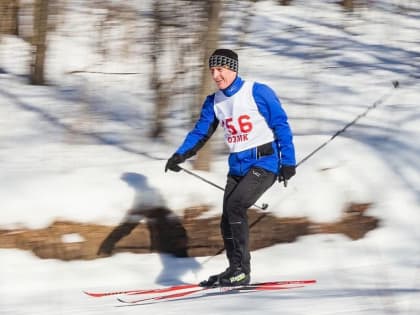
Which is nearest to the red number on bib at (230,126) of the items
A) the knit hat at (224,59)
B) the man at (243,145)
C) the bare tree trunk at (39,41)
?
the man at (243,145)

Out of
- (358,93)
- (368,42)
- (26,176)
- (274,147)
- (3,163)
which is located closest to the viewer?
(274,147)

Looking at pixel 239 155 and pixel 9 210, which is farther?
pixel 9 210

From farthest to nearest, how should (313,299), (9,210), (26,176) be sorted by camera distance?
(26,176) → (9,210) → (313,299)

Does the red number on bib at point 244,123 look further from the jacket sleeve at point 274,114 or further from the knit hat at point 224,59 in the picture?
the knit hat at point 224,59

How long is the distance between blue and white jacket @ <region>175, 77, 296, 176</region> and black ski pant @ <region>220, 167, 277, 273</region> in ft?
0.28

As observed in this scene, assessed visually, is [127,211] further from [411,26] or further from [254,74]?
[411,26]

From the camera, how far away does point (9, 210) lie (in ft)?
25.9

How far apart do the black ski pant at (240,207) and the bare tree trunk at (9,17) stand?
8528 millimetres

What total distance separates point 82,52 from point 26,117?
3.48 meters

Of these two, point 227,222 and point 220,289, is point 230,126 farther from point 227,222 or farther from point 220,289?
point 220,289

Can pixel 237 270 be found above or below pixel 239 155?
below

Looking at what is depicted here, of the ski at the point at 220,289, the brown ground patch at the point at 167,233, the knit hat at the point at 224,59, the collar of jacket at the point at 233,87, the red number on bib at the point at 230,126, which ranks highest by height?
the knit hat at the point at 224,59

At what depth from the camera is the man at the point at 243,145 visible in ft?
22.5

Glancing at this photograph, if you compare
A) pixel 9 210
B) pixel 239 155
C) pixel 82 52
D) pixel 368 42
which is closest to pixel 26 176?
pixel 9 210
